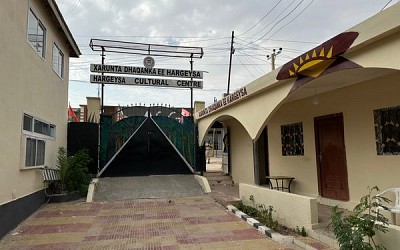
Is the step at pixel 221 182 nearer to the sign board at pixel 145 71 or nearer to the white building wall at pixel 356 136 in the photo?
the white building wall at pixel 356 136

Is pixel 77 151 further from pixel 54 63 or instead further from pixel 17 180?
pixel 17 180

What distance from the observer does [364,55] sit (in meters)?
4.29

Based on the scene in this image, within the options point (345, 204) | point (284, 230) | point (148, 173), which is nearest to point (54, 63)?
point (148, 173)

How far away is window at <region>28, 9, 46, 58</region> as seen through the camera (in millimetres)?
7410

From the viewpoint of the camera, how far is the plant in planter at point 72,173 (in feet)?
31.0

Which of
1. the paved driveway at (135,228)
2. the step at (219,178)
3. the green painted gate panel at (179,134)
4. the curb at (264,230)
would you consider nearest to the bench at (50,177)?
the paved driveway at (135,228)

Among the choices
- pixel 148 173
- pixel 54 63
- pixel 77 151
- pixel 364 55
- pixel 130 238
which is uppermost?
pixel 54 63

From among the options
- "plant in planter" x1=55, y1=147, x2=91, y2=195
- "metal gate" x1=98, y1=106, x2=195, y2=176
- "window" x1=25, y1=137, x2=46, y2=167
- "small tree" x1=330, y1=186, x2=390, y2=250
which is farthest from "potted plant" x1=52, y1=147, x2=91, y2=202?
"small tree" x1=330, y1=186, x2=390, y2=250

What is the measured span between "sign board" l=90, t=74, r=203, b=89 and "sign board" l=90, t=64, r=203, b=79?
236 mm

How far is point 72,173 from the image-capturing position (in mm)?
9789

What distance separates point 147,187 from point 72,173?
2.46 m

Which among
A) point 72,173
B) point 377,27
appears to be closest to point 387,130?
point 377,27

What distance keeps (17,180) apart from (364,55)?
683 cm

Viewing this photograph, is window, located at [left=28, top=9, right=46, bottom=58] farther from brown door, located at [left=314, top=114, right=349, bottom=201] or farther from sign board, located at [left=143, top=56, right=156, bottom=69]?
brown door, located at [left=314, top=114, right=349, bottom=201]
